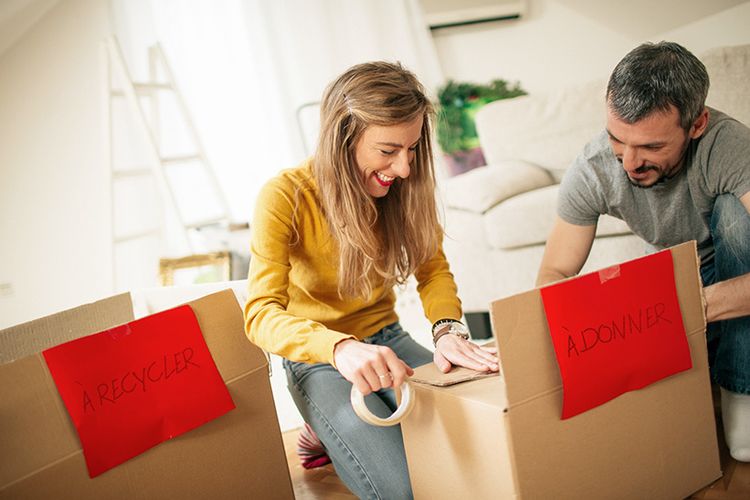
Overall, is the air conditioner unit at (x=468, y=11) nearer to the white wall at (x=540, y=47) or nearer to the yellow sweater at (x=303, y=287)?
the white wall at (x=540, y=47)

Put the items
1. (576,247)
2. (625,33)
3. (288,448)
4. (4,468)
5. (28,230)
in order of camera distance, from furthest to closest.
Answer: (625,33)
(28,230)
(288,448)
(576,247)
(4,468)

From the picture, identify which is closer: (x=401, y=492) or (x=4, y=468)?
(x=4, y=468)

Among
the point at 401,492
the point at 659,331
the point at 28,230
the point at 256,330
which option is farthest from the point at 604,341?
the point at 28,230

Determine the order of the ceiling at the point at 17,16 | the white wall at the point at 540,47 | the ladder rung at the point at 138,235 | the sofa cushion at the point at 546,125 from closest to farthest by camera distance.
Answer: the sofa cushion at the point at 546,125 → the ceiling at the point at 17,16 → the ladder rung at the point at 138,235 → the white wall at the point at 540,47

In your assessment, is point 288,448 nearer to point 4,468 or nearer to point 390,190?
point 390,190

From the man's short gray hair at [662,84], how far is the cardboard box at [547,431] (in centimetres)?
28

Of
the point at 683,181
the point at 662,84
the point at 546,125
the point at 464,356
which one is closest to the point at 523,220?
the point at 546,125

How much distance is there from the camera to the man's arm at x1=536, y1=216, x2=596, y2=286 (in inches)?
50.9

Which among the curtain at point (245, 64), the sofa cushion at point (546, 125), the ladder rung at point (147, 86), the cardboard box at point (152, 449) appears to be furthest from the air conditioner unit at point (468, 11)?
the cardboard box at point (152, 449)

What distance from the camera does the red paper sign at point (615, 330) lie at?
0.81m

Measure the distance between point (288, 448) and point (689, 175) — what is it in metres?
1.06

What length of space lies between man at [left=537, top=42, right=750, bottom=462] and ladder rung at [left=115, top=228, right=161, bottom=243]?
1.94 metres

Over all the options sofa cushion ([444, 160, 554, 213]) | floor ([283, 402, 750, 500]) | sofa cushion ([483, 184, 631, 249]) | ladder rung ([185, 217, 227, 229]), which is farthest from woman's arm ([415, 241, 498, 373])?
ladder rung ([185, 217, 227, 229])

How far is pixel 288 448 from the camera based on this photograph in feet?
5.10
